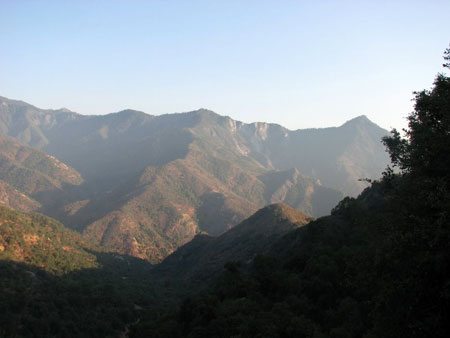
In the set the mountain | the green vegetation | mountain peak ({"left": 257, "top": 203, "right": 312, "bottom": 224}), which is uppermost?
the green vegetation

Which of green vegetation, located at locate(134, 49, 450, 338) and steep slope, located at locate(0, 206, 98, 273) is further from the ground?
green vegetation, located at locate(134, 49, 450, 338)

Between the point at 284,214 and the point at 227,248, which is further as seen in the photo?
the point at 284,214

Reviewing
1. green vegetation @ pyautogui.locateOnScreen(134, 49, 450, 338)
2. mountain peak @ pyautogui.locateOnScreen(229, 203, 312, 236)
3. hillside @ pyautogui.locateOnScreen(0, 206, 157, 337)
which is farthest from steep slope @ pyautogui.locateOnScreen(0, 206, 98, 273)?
green vegetation @ pyautogui.locateOnScreen(134, 49, 450, 338)

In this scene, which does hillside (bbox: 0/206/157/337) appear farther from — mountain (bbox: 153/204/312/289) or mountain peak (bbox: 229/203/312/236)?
mountain peak (bbox: 229/203/312/236)

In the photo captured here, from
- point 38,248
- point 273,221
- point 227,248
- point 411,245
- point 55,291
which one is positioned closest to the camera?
point 411,245

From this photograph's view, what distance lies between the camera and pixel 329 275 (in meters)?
51.7

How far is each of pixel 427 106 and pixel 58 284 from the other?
329ft

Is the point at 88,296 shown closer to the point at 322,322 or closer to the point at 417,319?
the point at 322,322

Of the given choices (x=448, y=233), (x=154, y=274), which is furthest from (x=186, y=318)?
(x=154, y=274)

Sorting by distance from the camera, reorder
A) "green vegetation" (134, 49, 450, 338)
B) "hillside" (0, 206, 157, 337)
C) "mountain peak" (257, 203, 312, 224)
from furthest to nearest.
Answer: "mountain peak" (257, 203, 312, 224), "hillside" (0, 206, 157, 337), "green vegetation" (134, 49, 450, 338)

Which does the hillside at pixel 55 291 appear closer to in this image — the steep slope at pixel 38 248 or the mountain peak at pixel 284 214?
the steep slope at pixel 38 248

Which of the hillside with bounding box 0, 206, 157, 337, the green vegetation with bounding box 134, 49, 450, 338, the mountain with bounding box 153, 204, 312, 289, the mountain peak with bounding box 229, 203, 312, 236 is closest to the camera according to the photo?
the green vegetation with bounding box 134, 49, 450, 338

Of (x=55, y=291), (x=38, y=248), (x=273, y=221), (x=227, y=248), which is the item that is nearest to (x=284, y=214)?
(x=273, y=221)

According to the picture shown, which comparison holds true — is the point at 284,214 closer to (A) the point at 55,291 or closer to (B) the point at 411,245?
(A) the point at 55,291
